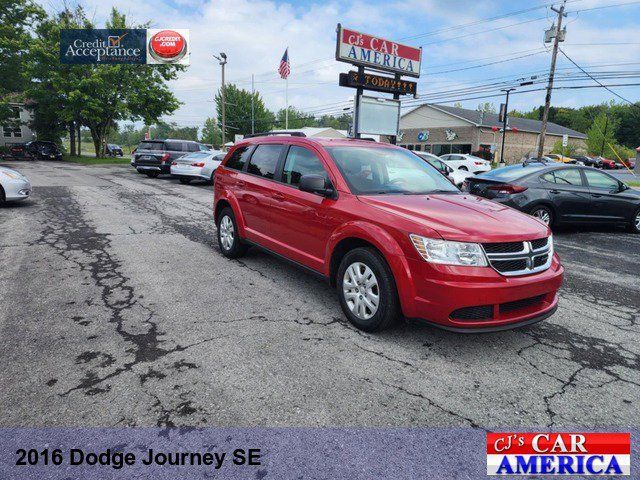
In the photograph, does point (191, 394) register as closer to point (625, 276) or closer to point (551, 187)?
point (625, 276)

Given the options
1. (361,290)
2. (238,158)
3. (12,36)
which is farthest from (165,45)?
(361,290)

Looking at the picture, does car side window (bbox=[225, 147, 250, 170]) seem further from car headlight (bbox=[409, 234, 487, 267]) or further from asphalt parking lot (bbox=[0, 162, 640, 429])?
car headlight (bbox=[409, 234, 487, 267])

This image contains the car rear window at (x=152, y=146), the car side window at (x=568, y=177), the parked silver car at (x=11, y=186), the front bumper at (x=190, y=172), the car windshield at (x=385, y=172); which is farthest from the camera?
the car rear window at (x=152, y=146)

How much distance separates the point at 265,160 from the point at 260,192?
455mm

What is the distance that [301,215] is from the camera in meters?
4.49

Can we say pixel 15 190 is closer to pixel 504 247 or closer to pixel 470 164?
pixel 504 247

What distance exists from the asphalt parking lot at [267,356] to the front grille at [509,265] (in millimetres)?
732

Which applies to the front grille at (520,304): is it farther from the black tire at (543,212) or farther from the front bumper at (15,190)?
the front bumper at (15,190)

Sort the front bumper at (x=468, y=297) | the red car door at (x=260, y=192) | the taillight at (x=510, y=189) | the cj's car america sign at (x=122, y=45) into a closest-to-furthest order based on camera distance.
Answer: the front bumper at (x=468, y=297) < the red car door at (x=260, y=192) < the taillight at (x=510, y=189) < the cj's car america sign at (x=122, y=45)

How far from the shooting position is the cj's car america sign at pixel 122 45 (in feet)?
105

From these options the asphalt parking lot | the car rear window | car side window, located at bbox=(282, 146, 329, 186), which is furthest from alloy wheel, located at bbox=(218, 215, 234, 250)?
the car rear window

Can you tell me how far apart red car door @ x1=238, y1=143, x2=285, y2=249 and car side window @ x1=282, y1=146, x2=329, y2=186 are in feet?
0.67

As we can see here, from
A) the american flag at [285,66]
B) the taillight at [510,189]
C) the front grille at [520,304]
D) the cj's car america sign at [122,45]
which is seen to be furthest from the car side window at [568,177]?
the cj's car america sign at [122,45]

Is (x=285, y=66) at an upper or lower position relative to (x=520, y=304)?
upper
